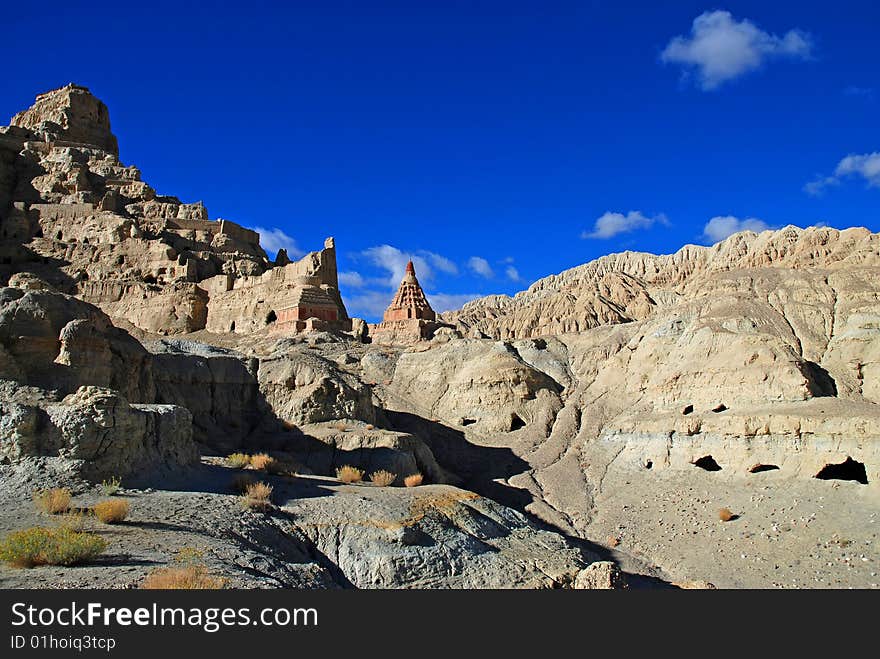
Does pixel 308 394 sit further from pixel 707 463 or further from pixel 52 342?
pixel 707 463

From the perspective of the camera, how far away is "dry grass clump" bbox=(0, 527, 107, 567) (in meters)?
11.4

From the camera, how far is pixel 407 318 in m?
63.4

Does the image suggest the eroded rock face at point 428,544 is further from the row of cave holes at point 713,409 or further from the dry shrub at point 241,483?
the row of cave holes at point 713,409

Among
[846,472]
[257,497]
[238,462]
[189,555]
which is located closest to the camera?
[189,555]

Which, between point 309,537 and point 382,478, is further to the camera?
point 382,478

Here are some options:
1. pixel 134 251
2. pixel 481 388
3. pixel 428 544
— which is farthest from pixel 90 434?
pixel 134 251

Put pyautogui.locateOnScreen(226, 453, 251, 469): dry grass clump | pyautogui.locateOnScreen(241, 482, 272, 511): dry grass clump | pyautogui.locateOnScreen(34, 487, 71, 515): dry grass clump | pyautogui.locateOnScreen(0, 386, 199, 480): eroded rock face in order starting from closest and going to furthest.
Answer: pyautogui.locateOnScreen(34, 487, 71, 515): dry grass clump, pyautogui.locateOnScreen(0, 386, 199, 480): eroded rock face, pyautogui.locateOnScreen(241, 482, 272, 511): dry grass clump, pyautogui.locateOnScreen(226, 453, 251, 469): dry grass clump

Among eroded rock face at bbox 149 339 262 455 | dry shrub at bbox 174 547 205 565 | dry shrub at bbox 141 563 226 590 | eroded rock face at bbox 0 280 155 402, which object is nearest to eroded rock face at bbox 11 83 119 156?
eroded rock face at bbox 149 339 262 455

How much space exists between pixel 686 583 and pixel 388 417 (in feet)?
68.3

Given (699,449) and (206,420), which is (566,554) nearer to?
(699,449)

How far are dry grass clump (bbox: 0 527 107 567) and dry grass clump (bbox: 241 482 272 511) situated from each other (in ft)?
19.6

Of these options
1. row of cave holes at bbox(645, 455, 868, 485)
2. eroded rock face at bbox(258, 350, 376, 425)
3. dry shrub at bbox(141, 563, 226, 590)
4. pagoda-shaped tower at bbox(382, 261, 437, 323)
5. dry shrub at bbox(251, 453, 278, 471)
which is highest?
pagoda-shaped tower at bbox(382, 261, 437, 323)

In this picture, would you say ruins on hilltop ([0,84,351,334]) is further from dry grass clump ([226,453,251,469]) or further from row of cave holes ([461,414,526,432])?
dry grass clump ([226,453,251,469])

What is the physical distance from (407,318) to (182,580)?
5255 cm
